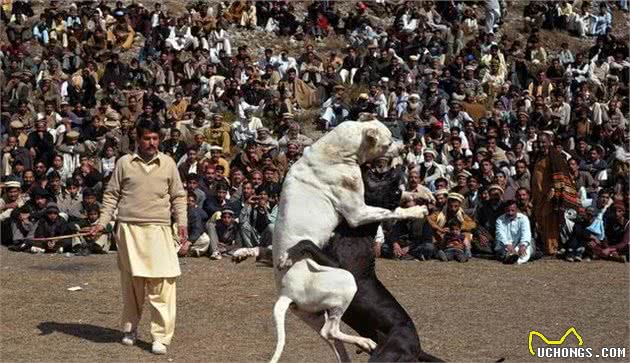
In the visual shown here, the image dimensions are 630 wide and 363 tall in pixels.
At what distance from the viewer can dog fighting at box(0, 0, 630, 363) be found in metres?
8.12

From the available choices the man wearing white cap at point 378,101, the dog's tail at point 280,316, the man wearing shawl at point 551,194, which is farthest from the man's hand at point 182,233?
the man wearing white cap at point 378,101

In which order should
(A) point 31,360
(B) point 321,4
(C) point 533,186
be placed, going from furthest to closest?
1. (B) point 321,4
2. (C) point 533,186
3. (A) point 31,360

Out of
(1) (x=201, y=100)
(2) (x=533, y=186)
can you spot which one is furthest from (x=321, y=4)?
(2) (x=533, y=186)

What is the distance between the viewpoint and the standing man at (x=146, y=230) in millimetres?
10180

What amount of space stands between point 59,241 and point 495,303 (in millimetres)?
6346

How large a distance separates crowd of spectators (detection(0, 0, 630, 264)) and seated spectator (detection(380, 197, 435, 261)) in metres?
0.02

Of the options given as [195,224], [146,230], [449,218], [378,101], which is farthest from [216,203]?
[146,230]

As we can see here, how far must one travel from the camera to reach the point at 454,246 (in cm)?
1591

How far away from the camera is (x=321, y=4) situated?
29.9m

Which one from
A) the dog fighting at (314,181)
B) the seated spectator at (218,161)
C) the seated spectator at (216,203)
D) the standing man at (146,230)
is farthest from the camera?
the seated spectator at (218,161)

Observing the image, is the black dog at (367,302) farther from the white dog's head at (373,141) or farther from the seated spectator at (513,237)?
the seated spectator at (513,237)

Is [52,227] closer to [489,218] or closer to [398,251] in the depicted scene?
[398,251]

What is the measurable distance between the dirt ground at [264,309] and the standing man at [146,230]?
29 centimetres

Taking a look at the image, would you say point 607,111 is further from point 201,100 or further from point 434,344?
point 434,344
